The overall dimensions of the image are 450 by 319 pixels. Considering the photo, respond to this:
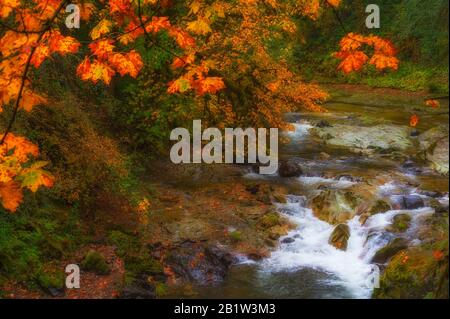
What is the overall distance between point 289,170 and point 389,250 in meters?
5.22

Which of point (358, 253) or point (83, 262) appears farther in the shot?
point (358, 253)

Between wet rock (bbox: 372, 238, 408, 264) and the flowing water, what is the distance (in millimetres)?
181

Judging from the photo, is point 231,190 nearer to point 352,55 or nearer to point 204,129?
point 204,129

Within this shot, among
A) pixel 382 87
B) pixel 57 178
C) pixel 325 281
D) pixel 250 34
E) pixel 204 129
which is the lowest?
pixel 325 281

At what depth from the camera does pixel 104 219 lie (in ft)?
35.0

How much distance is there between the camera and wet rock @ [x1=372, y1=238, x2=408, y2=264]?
33.9ft

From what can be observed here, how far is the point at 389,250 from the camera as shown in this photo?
10.4m

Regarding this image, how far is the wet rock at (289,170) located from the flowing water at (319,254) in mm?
272

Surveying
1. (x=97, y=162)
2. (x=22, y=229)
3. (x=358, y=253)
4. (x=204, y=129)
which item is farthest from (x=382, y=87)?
(x=22, y=229)

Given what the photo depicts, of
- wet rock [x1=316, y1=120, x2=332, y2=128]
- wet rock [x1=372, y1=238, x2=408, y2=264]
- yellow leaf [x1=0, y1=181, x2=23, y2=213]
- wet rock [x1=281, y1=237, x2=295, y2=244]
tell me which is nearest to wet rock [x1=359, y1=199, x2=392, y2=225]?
wet rock [x1=372, y1=238, x2=408, y2=264]

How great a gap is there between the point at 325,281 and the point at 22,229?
18.8ft

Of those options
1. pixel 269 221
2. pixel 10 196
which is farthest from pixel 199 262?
pixel 10 196

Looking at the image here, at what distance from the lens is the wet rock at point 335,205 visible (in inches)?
486

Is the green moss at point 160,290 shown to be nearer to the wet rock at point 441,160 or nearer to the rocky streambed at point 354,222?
the rocky streambed at point 354,222
